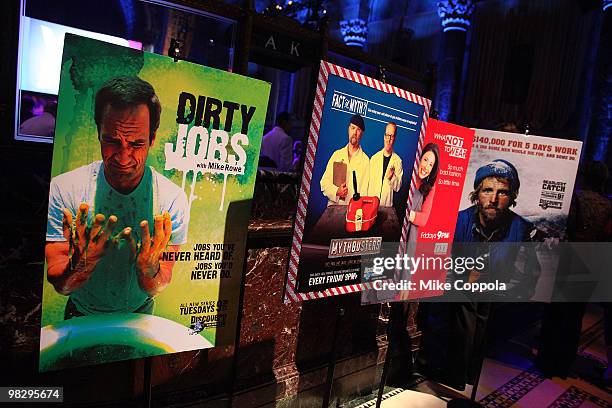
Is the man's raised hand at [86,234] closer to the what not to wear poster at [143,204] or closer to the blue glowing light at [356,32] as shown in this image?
the what not to wear poster at [143,204]

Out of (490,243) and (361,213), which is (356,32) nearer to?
(490,243)

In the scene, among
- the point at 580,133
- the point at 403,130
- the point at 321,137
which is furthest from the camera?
the point at 580,133

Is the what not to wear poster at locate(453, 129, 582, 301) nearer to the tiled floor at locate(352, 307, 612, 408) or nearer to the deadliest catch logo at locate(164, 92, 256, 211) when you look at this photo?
the tiled floor at locate(352, 307, 612, 408)

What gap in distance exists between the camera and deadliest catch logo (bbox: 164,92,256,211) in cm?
143

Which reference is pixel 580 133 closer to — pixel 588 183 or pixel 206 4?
pixel 588 183

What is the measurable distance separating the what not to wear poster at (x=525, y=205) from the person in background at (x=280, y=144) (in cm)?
296

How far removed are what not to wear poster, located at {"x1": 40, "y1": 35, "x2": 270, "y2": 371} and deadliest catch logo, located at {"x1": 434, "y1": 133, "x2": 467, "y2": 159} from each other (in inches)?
→ 49.3

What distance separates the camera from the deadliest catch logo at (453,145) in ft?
7.99

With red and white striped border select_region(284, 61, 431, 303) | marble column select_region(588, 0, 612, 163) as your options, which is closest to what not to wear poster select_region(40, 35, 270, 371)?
red and white striped border select_region(284, 61, 431, 303)

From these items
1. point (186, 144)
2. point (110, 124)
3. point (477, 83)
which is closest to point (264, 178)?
point (186, 144)

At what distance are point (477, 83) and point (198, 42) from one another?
5.98 meters

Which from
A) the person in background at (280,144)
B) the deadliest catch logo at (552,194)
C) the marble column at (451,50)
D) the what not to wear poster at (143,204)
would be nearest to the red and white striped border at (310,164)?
the what not to wear poster at (143,204)

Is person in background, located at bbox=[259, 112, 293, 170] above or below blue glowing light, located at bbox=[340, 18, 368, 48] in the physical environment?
below

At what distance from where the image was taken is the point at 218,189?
61.9 inches
